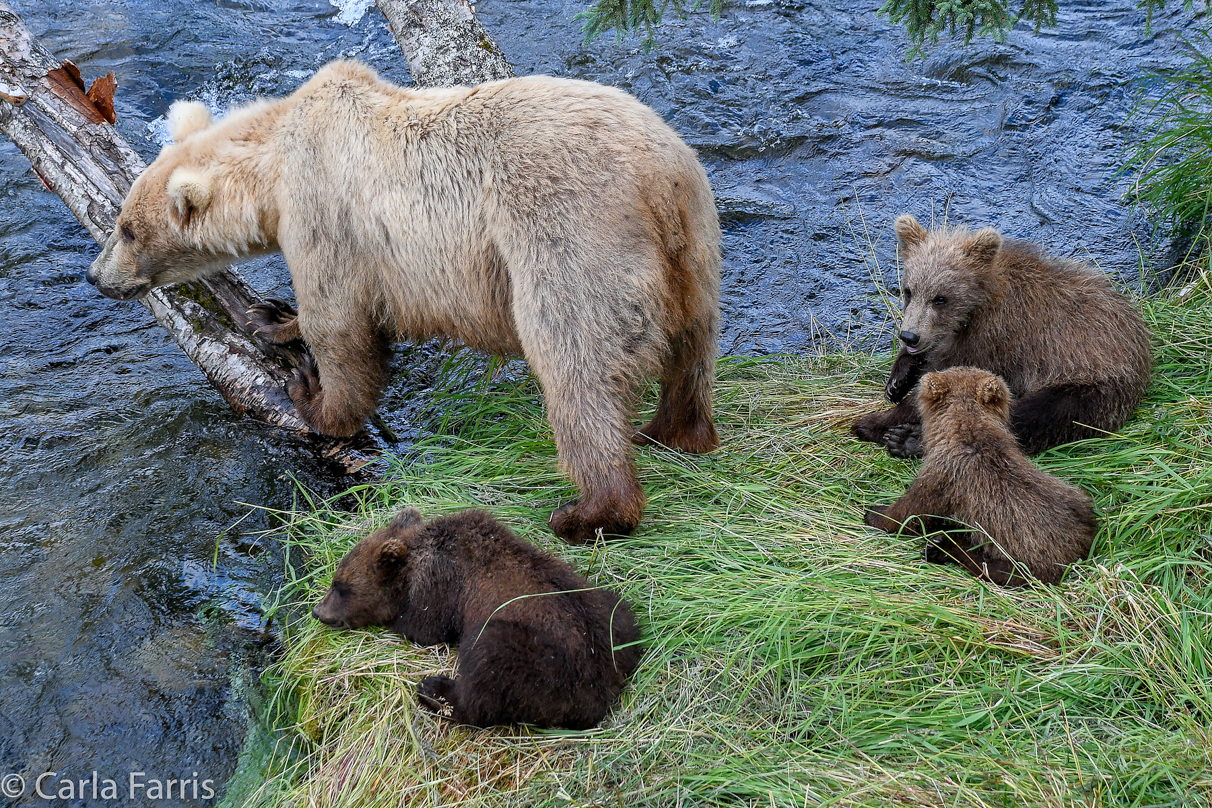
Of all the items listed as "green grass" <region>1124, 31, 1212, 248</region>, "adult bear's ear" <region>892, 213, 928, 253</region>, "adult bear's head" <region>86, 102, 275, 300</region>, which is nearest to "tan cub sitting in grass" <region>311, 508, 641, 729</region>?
"adult bear's head" <region>86, 102, 275, 300</region>

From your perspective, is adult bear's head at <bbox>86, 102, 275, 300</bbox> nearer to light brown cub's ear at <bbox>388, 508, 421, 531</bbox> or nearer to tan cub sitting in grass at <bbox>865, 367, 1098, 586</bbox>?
light brown cub's ear at <bbox>388, 508, 421, 531</bbox>

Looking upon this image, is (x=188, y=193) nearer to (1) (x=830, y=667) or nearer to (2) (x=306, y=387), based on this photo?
(2) (x=306, y=387)

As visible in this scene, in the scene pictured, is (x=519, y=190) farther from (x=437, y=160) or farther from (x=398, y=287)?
(x=398, y=287)

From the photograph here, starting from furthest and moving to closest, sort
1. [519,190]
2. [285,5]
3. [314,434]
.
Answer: [285,5] → [314,434] → [519,190]

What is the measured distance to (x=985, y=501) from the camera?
3691mm

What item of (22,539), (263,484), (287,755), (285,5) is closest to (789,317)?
(263,484)

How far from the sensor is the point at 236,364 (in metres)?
5.52

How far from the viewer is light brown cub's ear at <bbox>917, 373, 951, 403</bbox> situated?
4113 millimetres

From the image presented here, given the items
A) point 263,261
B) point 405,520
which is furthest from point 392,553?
point 263,261

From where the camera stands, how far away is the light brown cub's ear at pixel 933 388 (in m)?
4.11

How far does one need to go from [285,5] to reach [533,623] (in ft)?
31.2

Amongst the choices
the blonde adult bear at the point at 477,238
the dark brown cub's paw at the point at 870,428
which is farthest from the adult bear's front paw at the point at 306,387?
the dark brown cub's paw at the point at 870,428

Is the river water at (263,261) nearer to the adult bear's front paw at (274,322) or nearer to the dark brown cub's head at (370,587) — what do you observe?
the adult bear's front paw at (274,322)

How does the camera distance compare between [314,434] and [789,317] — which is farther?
[789,317]
